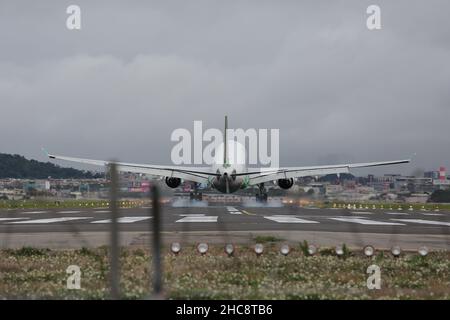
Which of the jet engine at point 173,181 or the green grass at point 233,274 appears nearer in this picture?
the green grass at point 233,274

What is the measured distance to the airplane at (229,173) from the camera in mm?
60938

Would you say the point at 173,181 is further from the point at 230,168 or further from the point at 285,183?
the point at 285,183

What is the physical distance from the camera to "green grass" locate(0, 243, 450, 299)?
431 inches

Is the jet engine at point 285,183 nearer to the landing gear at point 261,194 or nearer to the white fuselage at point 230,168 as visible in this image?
the landing gear at point 261,194

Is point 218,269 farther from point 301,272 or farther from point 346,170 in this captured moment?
point 346,170

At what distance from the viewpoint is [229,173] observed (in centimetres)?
5984

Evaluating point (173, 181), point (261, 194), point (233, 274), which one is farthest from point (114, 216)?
point (261, 194)

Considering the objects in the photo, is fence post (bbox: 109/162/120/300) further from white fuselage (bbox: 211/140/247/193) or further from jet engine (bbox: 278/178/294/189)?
jet engine (bbox: 278/178/294/189)

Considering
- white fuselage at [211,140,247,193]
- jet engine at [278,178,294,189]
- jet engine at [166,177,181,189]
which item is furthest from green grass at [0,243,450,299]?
jet engine at [278,178,294,189]

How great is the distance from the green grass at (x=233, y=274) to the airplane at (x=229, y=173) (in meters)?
42.4

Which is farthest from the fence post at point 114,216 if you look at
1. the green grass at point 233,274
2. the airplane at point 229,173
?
the airplane at point 229,173

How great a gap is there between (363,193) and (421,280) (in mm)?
20944

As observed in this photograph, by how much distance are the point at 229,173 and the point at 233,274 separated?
4646 cm
